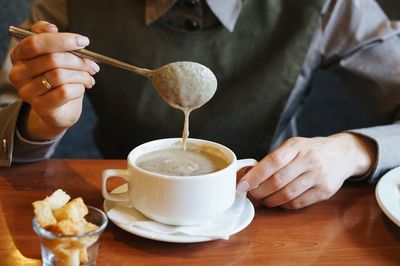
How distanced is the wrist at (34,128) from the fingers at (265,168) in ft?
1.19

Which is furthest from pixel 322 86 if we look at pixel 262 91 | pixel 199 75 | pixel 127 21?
pixel 199 75

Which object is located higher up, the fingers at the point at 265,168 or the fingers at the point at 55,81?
the fingers at the point at 55,81

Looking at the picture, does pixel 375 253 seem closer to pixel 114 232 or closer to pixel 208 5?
pixel 114 232

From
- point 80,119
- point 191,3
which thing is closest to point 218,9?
point 191,3

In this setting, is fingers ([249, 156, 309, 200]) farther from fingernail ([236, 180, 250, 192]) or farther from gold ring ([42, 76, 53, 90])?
gold ring ([42, 76, 53, 90])

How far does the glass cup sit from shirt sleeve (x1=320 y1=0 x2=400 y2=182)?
75 cm

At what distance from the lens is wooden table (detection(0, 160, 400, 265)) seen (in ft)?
2.49

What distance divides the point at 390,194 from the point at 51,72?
0.57 m

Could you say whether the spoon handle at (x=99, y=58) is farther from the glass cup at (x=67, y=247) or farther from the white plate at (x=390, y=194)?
the white plate at (x=390, y=194)

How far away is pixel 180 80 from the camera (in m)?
0.88

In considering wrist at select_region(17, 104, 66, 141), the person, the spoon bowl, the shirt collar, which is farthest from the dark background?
the spoon bowl

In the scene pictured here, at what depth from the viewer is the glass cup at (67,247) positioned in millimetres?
667

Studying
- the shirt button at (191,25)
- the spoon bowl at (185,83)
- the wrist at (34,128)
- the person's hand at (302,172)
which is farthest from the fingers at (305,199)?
the shirt button at (191,25)

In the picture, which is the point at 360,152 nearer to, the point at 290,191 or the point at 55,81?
the point at 290,191
